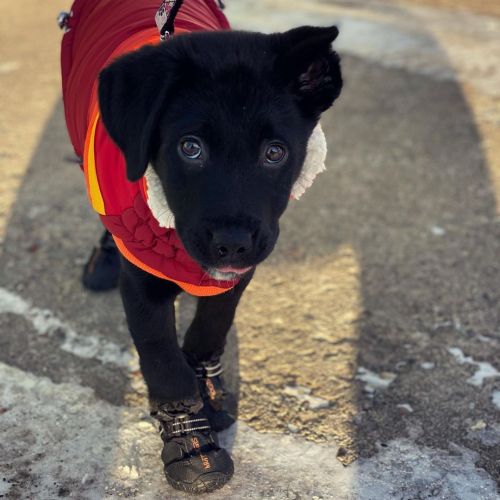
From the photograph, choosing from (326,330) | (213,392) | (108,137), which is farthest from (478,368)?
(108,137)

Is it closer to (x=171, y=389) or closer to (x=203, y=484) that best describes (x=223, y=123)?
(x=171, y=389)

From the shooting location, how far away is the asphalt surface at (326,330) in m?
2.63

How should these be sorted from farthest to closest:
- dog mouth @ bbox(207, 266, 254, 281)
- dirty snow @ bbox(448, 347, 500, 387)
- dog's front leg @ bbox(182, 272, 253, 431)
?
dirty snow @ bbox(448, 347, 500, 387), dog's front leg @ bbox(182, 272, 253, 431), dog mouth @ bbox(207, 266, 254, 281)

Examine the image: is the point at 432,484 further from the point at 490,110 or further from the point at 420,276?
the point at 490,110

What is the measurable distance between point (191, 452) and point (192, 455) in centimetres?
2

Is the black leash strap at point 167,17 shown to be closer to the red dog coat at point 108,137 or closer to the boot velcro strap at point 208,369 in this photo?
the red dog coat at point 108,137

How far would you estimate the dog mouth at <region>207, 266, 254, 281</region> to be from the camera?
216 centimetres

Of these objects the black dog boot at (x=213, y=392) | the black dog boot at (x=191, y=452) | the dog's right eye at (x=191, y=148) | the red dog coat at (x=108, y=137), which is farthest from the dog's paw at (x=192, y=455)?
the dog's right eye at (x=191, y=148)

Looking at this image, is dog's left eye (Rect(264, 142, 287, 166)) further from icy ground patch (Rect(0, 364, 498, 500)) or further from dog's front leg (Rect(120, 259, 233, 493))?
icy ground patch (Rect(0, 364, 498, 500))

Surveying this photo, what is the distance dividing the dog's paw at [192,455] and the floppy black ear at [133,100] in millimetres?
968

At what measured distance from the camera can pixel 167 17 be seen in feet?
7.81

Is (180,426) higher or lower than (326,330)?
higher

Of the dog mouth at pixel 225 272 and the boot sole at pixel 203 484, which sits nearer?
the dog mouth at pixel 225 272

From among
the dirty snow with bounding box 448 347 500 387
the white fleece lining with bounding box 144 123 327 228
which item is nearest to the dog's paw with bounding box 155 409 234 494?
the white fleece lining with bounding box 144 123 327 228
